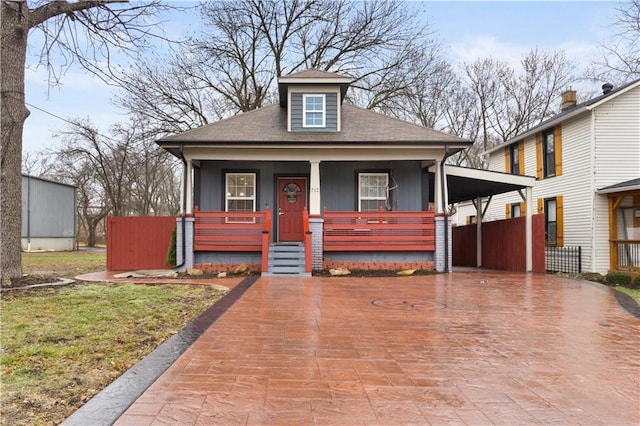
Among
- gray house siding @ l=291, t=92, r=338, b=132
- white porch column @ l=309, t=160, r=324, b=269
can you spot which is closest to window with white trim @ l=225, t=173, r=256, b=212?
gray house siding @ l=291, t=92, r=338, b=132

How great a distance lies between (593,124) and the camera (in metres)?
13.6

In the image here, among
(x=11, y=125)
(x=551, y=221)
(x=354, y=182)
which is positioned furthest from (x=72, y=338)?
(x=551, y=221)

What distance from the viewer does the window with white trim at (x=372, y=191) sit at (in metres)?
12.9

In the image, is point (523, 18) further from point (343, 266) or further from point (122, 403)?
point (122, 403)

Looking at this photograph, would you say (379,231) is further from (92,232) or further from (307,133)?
(92,232)

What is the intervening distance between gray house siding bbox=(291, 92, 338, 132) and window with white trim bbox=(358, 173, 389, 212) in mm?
1822

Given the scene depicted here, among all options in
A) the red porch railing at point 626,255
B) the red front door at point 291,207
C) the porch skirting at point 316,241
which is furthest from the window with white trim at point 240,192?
the red porch railing at point 626,255

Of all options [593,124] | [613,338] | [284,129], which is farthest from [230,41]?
[613,338]

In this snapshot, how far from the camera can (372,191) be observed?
42.4 feet

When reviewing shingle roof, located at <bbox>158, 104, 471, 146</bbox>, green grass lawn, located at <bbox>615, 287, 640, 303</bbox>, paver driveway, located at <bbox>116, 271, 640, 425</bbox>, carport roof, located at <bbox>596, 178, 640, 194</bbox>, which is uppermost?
shingle roof, located at <bbox>158, 104, 471, 146</bbox>

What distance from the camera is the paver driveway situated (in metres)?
2.68

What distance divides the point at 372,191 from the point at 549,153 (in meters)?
8.40

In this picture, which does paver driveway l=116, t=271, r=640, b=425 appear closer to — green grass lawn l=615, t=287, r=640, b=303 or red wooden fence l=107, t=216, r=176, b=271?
green grass lawn l=615, t=287, r=640, b=303

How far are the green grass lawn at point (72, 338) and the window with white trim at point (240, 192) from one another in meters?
Answer: 5.16
